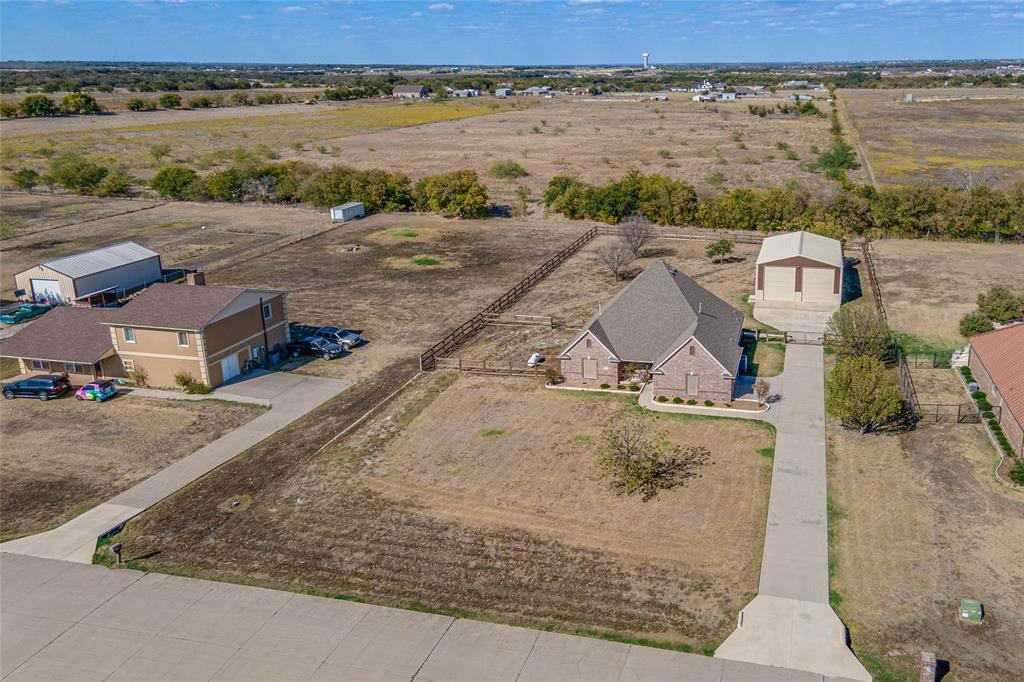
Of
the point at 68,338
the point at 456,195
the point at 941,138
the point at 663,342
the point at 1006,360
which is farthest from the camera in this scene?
the point at 941,138

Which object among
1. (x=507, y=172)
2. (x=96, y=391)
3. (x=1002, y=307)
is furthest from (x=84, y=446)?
(x=507, y=172)

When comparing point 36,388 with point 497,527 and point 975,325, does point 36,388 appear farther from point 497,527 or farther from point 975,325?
point 975,325

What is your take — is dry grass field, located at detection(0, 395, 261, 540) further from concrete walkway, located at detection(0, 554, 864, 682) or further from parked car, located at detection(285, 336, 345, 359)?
parked car, located at detection(285, 336, 345, 359)

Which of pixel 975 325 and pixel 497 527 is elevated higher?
pixel 975 325

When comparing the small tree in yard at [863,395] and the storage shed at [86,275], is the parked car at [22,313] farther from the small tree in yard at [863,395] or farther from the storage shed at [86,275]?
the small tree in yard at [863,395]

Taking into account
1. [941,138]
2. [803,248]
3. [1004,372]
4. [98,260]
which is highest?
[941,138]

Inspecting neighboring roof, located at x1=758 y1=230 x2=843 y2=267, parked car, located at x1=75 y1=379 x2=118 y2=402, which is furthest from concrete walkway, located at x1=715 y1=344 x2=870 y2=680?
parked car, located at x1=75 y1=379 x2=118 y2=402

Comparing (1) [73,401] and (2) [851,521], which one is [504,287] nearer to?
(1) [73,401]
